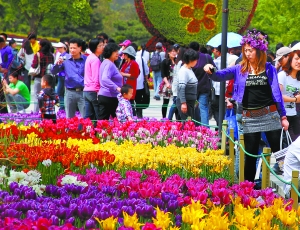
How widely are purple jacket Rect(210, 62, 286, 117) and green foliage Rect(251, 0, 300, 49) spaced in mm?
28912

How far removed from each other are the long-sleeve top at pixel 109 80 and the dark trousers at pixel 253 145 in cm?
359

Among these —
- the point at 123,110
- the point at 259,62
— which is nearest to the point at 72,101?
Result: the point at 123,110

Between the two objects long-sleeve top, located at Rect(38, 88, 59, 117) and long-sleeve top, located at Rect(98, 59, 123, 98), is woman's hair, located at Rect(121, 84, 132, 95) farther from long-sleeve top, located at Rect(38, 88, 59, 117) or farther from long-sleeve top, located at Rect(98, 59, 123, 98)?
long-sleeve top, located at Rect(38, 88, 59, 117)

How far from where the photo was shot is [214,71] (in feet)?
28.6

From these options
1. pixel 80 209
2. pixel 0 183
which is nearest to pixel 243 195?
pixel 80 209

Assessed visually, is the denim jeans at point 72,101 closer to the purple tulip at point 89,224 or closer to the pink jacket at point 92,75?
the pink jacket at point 92,75

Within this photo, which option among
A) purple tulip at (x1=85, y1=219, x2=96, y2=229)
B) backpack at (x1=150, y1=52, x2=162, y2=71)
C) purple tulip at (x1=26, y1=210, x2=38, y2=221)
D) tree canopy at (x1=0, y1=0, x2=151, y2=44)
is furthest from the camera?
tree canopy at (x1=0, y1=0, x2=151, y2=44)

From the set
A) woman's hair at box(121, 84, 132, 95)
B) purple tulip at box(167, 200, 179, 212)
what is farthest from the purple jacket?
purple tulip at box(167, 200, 179, 212)

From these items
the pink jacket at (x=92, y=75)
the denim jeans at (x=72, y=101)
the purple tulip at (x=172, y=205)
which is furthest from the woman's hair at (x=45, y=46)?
the purple tulip at (x=172, y=205)

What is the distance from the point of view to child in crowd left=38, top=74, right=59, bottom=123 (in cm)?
1221

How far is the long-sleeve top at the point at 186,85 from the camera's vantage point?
12.2 m

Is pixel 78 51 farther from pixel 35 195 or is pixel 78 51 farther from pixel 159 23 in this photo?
pixel 159 23

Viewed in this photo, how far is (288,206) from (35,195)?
181 cm

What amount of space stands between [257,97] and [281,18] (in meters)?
30.0
